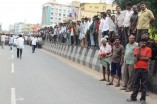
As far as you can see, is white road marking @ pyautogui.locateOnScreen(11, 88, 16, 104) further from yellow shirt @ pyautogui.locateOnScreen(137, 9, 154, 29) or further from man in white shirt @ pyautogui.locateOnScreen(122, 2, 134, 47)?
man in white shirt @ pyautogui.locateOnScreen(122, 2, 134, 47)

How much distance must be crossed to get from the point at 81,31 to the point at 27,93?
1385cm

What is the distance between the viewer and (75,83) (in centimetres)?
1498

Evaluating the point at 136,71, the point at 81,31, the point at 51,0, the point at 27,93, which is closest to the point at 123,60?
the point at 136,71

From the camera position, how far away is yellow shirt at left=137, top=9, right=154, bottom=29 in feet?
45.7

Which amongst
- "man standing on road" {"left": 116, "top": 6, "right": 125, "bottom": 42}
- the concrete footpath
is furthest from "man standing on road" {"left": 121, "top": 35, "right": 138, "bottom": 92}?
"man standing on road" {"left": 116, "top": 6, "right": 125, "bottom": 42}

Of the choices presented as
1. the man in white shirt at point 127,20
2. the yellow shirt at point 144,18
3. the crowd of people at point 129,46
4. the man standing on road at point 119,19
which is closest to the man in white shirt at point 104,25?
the crowd of people at point 129,46

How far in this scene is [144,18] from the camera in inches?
553

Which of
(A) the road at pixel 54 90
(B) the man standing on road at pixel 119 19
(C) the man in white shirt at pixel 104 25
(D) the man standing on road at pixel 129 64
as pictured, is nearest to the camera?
(A) the road at pixel 54 90

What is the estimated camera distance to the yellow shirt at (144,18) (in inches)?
548

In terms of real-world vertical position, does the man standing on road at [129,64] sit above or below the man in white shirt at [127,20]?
below

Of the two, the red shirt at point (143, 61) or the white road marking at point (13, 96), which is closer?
the white road marking at point (13, 96)

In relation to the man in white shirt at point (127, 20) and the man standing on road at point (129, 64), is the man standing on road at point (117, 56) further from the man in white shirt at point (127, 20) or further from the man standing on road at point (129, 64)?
the man in white shirt at point (127, 20)

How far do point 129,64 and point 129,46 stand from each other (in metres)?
0.71

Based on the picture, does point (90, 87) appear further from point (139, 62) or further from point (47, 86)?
point (139, 62)
